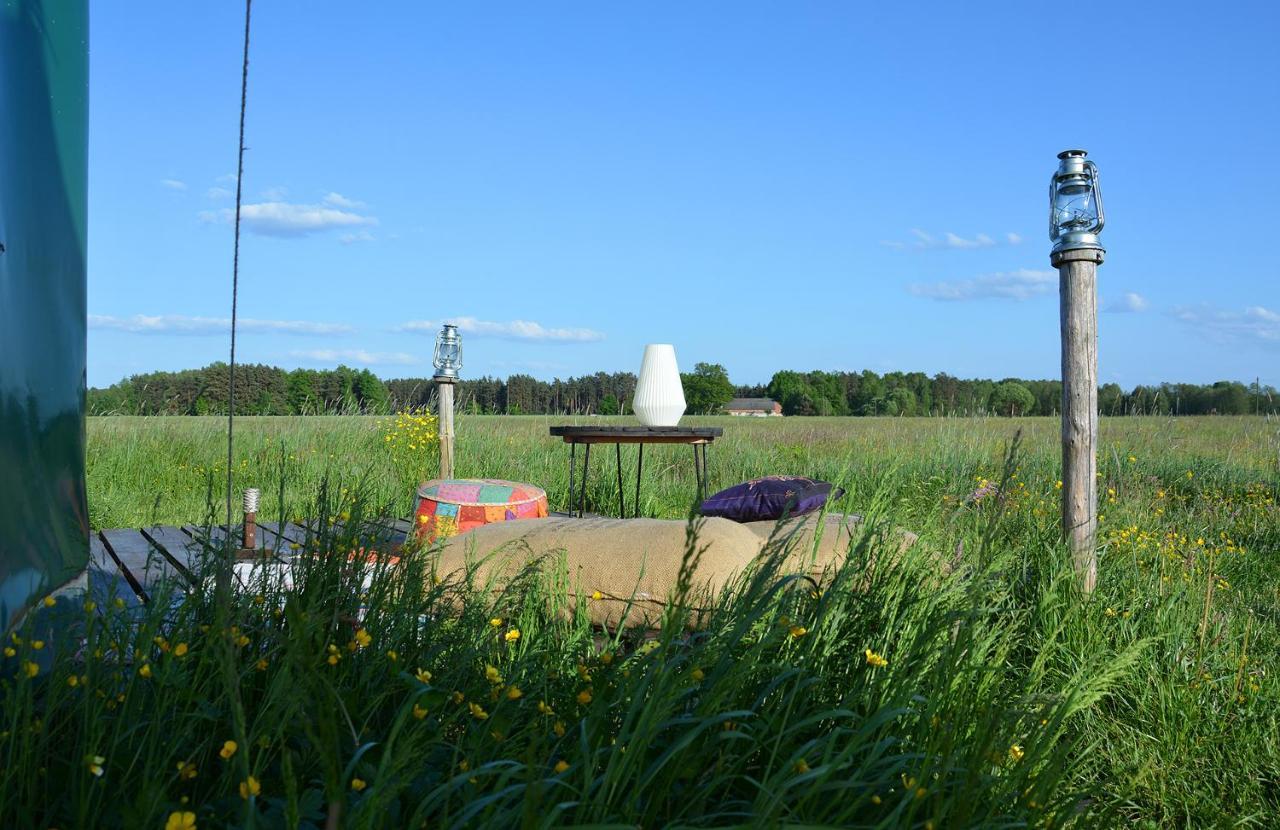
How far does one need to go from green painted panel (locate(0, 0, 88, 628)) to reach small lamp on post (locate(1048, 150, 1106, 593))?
3269 mm

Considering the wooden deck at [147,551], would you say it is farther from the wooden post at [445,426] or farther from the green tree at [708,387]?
the green tree at [708,387]

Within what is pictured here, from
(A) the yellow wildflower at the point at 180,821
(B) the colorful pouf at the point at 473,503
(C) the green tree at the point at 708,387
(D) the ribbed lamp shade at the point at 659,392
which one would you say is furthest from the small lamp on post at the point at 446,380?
(C) the green tree at the point at 708,387

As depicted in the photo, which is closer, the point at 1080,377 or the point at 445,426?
the point at 1080,377

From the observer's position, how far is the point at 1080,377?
11.9 feet

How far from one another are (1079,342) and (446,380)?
4909 mm

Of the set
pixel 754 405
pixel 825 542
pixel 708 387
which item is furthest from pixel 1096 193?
pixel 754 405

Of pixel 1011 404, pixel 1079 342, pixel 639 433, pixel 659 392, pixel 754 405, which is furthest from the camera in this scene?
pixel 754 405

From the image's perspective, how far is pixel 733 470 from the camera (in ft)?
28.3

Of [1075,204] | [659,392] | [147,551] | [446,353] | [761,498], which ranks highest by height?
[1075,204]

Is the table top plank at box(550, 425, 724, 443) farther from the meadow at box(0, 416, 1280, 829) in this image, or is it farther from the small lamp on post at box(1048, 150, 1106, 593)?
the small lamp on post at box(1048, 150, 1106, 593)

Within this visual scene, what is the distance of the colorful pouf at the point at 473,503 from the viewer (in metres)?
4.53

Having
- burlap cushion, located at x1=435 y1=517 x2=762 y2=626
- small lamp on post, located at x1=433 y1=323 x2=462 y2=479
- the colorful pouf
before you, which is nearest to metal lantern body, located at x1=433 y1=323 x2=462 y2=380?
small lamp on post, located at x1=433 y1=323 x2=462 y2=479

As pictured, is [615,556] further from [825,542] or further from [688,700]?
[688,700]

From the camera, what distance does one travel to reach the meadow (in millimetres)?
1283
